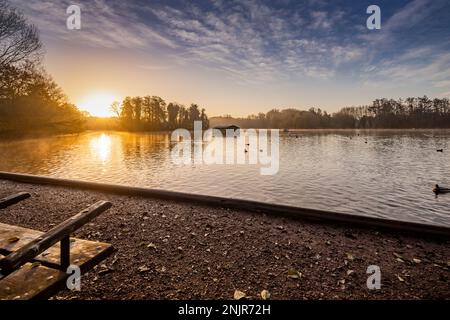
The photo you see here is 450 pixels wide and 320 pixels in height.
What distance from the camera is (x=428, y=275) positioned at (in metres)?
4.86

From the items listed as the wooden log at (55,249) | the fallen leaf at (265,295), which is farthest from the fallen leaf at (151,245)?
the fallen leaf at (265,295)

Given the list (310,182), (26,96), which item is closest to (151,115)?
(26,96)

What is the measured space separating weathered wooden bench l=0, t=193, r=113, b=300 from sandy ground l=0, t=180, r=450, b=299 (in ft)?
0.91

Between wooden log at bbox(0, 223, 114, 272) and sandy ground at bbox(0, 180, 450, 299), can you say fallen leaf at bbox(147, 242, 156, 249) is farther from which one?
wooden log at bbox(0, 223, 114, 272)

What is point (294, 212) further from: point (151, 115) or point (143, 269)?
point (151, 115)

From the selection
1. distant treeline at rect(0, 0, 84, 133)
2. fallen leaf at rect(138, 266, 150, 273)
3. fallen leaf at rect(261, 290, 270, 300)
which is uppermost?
distant treeline at rect(0, 0, 84, 133)

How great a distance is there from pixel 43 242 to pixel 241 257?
3.75 m

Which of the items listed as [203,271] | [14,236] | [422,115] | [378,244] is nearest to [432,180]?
[378,244]

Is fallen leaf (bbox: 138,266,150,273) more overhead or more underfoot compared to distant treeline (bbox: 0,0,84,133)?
more underfoot

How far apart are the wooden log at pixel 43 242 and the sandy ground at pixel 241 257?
41.6 inches

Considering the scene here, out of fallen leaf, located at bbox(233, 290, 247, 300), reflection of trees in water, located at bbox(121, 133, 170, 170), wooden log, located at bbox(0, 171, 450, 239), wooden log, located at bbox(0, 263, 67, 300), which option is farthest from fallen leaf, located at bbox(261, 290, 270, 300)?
reflection of trees in water, located at bbox(121, 133, 170, 170)

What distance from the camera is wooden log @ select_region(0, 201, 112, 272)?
10.3ft

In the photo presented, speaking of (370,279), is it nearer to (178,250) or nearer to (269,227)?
(269,227)
